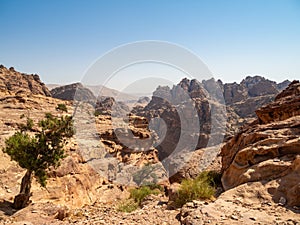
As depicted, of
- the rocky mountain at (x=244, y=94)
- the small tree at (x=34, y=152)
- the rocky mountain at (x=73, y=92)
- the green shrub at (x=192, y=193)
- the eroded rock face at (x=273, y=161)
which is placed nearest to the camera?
the eroded rock face at (x=273, y=161)

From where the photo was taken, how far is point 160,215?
690 centimetres

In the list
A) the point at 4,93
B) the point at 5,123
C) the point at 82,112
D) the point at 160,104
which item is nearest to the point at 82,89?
the point at 160,104

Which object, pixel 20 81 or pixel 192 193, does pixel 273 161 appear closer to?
pixel 192 193

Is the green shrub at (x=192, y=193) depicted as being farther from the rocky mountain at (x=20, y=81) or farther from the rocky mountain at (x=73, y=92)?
the rocky mountain at (x=73, y=92)

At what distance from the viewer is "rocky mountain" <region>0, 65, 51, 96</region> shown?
55013 mm

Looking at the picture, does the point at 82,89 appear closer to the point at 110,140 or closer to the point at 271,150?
the point at 110,140

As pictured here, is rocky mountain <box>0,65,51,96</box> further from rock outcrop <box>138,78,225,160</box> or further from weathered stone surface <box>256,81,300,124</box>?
weathered stone surface <box>256,81,300,124</box>

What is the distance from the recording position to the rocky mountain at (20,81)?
2166 inches

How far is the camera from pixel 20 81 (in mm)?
59094

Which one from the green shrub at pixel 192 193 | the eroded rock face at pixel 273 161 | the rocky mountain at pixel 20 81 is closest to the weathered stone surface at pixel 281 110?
the eroded rock face at pixel 273 161

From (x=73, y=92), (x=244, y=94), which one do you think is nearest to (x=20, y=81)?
(x=73, y=92)

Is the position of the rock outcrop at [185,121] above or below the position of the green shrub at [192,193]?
above

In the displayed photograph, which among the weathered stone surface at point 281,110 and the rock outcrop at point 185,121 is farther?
the rock outcrop at point 185,121

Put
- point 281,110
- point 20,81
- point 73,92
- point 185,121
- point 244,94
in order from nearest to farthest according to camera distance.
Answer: point 281,110, point 20,81, point 185,121, point 73,92, point 244,94
